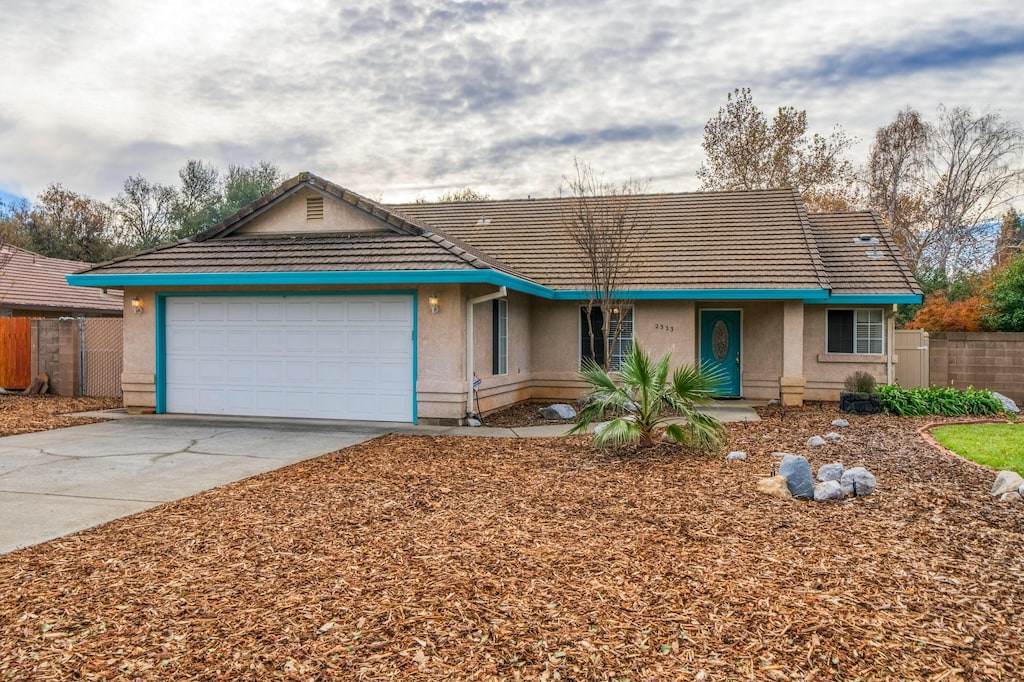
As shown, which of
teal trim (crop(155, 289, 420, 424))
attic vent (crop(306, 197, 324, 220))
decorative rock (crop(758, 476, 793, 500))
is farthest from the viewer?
attic vent (crop(306, 197, 324, 220))

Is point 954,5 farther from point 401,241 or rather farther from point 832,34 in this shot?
point 401,241

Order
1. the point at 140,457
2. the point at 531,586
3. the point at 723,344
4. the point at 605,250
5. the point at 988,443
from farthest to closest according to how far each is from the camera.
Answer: the point at 723,344 → the point at 605,250 → the point at 988,443 → the point at 140,457 → the point at 531,586

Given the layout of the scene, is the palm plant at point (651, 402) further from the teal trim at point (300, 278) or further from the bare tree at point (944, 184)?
the bare tree at point (944, 184)

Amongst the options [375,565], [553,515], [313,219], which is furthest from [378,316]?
[375,565]

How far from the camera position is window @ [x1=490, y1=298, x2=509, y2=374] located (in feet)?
42.9

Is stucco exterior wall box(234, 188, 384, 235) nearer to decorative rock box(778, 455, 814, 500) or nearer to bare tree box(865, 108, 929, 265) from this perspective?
decorative rock box(778, 455, 814, 500)

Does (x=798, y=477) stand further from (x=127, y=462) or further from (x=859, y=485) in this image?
(x=127, y=462)

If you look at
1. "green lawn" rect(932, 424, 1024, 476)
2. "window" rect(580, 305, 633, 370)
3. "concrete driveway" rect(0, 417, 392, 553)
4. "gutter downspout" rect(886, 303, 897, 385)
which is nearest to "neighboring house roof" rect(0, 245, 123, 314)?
"concrete driveway" rect(0, 417, 392, 553)

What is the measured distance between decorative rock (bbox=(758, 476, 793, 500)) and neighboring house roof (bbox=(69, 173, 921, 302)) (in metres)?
5.58

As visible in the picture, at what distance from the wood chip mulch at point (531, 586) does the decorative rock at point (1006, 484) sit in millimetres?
208

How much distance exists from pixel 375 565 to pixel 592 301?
950cm

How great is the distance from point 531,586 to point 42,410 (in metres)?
13.2

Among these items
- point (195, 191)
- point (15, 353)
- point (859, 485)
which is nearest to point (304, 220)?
point (15, 353)

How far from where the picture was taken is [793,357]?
1426cm
